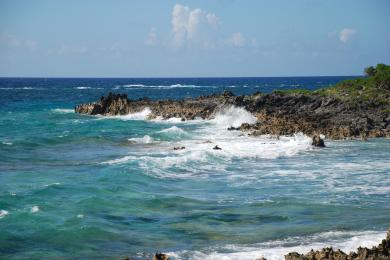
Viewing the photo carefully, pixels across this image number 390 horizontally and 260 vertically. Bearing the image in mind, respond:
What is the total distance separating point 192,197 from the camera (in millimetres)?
24953

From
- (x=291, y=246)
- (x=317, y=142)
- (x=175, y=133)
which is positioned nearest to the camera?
(x=291, y=246)

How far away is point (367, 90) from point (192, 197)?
3596 centimetres

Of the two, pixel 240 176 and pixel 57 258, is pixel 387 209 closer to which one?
pixel 240 176

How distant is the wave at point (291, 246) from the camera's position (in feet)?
55.4

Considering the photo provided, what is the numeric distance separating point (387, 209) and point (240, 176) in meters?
8.91

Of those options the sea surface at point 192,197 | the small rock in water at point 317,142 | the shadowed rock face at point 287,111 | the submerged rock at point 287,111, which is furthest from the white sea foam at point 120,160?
the shadowed rock face at point 287,111

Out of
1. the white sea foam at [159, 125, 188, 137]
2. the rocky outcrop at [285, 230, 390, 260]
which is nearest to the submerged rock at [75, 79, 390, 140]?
the white sea foam at [159, 125, 188, 137]

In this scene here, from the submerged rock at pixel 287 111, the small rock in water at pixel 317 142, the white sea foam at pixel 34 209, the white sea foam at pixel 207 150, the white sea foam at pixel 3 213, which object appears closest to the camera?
the white sea foam at pixel 3 213

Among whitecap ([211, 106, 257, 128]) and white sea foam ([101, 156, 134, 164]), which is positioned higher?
whitecap ([211, 106, 257, 128])

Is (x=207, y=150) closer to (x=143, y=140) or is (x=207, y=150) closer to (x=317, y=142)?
(x=317, y=142)

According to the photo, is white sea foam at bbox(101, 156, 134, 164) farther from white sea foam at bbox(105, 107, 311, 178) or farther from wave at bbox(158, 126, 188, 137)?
wave at bbox(158, 126, 188, 137)

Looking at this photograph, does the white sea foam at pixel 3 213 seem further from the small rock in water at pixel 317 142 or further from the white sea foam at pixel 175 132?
the white sea foam at pixel 175 132

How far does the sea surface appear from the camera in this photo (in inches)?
723

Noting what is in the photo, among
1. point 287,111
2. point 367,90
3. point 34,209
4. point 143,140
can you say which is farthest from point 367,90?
point 34,209
